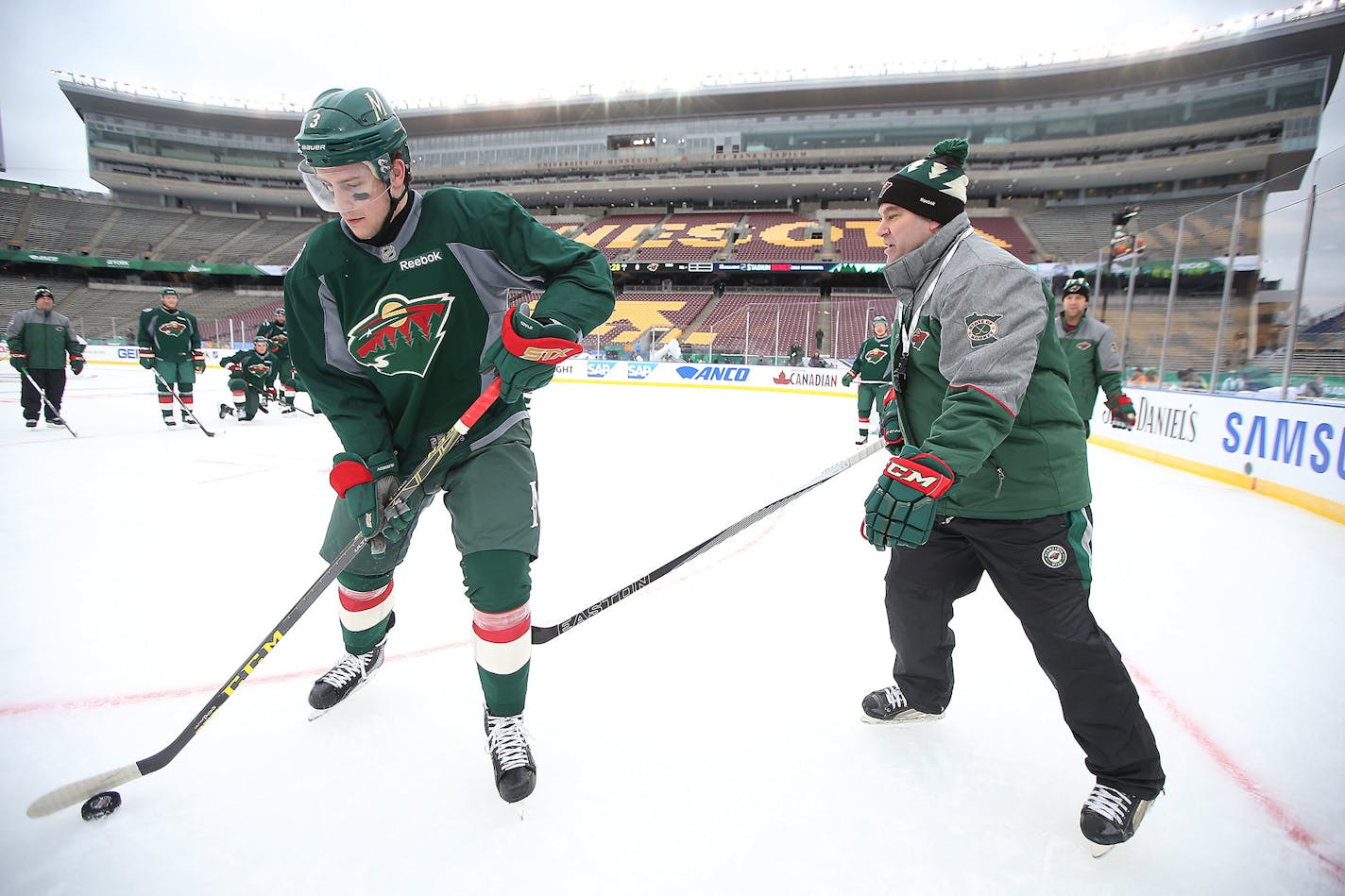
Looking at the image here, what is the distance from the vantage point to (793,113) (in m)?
29.4

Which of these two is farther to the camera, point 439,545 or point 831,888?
point 439,545

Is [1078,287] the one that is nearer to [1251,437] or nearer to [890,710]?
[1251,437]

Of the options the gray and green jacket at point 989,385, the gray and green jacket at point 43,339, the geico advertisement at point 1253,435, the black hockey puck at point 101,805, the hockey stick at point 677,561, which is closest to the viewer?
the gray and green jacket at point 989,385

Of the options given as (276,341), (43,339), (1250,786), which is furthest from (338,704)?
(276,341)

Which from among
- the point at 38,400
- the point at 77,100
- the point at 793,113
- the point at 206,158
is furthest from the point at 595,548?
the point at 77,100

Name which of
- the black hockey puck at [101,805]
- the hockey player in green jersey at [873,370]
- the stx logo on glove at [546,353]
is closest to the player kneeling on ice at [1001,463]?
the stx logo on glove at [546,353]

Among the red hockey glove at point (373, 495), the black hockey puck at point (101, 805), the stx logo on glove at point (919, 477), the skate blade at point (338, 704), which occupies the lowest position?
the skate blade at point (338, 704)

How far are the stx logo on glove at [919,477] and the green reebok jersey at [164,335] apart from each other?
8474mm

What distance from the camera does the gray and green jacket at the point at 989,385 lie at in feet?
4.18

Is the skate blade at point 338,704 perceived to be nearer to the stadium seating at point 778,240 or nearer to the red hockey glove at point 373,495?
the red hockey glove at point 373,495

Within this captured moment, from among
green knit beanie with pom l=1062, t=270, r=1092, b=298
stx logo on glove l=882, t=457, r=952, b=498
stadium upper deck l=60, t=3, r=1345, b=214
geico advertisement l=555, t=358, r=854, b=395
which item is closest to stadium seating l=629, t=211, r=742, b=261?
stadium upper deck l=60, t=3, r=1345, b=214

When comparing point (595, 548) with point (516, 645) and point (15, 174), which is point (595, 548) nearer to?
point (516, 645)

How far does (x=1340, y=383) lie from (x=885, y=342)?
3498 mm

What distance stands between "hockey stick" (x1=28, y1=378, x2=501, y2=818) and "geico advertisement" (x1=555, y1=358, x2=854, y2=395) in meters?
13.0
